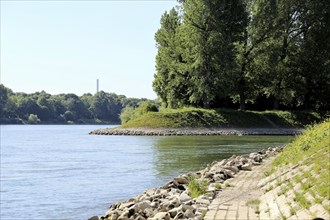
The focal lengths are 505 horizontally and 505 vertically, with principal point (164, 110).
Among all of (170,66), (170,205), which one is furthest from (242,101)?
(170,205)

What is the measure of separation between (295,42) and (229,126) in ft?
62.6

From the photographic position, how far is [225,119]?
73.7m

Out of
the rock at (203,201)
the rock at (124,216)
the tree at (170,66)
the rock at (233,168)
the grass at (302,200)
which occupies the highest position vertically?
the tree at (170,66)

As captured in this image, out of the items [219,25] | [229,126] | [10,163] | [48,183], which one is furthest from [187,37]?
[48,183]

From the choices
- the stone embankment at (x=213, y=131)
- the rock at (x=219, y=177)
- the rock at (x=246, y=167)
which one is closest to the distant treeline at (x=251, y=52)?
the stone embankment at (x=213, y=131)

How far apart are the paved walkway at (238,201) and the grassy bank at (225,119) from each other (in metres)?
55.7

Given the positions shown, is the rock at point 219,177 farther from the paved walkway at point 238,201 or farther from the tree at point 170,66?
the tree at point 170,66

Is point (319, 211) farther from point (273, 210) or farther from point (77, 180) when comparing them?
point (77, 180)

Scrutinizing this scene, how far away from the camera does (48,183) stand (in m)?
24.3

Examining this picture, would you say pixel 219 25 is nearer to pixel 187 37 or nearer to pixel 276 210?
pixel 187 37

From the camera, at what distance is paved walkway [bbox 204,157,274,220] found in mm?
→ 11414

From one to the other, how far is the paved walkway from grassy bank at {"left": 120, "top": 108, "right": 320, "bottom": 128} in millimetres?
55702

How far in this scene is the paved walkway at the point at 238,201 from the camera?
1141 centimetres

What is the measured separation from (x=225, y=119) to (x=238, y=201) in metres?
61.1
